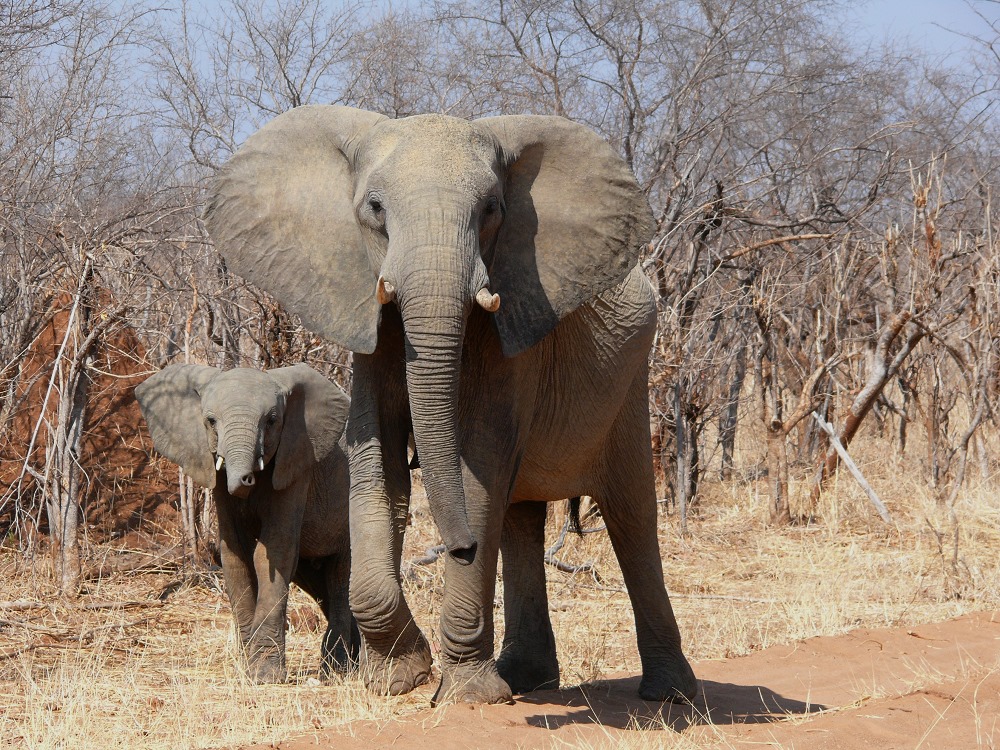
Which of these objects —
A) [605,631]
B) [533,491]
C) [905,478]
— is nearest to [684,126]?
[905,478]

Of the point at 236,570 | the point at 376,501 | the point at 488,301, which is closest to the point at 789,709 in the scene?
the point at 376,501

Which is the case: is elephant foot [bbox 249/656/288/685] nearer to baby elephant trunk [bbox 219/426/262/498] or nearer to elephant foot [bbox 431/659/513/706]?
baby elephant trunk [bbox 219/426/262/498]

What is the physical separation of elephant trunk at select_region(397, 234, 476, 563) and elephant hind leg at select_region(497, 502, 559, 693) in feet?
5.57

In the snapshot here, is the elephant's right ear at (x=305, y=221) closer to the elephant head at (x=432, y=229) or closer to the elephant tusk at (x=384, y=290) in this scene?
the elephant head at (x=432, y=229)

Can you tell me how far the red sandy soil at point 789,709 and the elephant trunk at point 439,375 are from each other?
732mm

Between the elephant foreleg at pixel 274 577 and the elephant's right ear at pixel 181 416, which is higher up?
the elephant's right ear at pixel 181 416

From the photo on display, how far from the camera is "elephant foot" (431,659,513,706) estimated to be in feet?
16.6

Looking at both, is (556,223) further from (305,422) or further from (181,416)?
(181,416)

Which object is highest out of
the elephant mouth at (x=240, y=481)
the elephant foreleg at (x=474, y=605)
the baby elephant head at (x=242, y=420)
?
the baby elephant head at (x=242, y=420)

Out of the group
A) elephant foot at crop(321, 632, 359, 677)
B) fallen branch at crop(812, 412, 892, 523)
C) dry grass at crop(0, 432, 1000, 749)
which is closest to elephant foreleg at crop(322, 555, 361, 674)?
elephant foot at crop(321, 632, 359, 677)

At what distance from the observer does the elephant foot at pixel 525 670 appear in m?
6.27

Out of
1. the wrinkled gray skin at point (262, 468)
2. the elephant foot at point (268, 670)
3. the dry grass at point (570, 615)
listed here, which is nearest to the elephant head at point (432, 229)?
the dry grass at point (570, 615)

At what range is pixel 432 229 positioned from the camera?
4.43m

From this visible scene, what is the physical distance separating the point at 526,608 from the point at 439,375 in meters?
2.22
